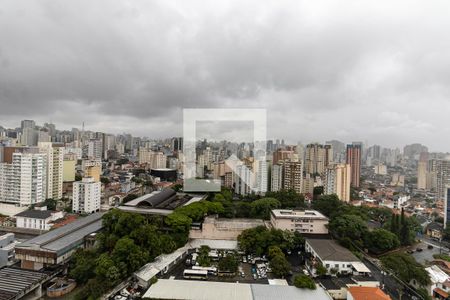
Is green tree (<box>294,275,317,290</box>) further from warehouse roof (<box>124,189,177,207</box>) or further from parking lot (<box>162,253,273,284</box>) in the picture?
warehouse roof (<box>124,189,177,207</box>)

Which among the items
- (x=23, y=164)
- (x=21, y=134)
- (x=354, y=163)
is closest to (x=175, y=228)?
(x=23, y=164)

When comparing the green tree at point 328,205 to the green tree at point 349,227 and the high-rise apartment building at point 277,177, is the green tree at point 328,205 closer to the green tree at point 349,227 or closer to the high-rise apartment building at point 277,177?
the green tree at point 349,227

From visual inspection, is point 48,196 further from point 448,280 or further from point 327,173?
point 448,280

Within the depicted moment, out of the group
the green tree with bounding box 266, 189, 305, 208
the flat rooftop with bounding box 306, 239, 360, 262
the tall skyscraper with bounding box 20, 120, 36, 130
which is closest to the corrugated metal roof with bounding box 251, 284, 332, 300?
the flat rooftop with bounding box 306, 239, 360, 262

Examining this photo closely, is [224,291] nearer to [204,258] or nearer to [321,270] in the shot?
[204,258]

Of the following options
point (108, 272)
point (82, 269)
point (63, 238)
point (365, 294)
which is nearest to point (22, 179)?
point (63, 238)

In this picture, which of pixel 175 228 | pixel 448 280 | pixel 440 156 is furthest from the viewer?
pixel 440 156
